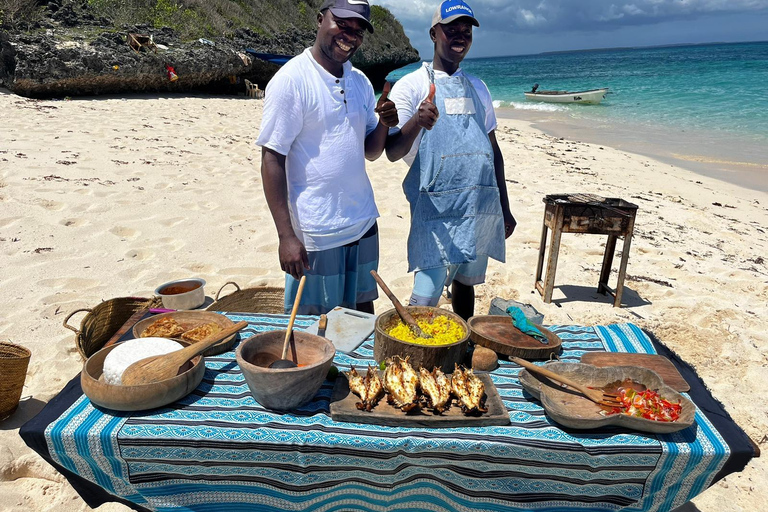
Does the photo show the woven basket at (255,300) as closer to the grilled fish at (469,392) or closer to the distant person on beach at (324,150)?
the distant person on beach at (324,150)

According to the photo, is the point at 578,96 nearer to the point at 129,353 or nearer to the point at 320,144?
the point at 320,144

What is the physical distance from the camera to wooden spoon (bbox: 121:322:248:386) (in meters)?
1.84

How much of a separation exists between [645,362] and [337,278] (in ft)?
4.95

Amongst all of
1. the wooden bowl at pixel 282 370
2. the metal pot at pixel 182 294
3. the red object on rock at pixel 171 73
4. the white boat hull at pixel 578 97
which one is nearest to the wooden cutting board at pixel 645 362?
the wooden bowl at pixel 282 370

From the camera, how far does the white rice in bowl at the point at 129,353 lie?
185cm

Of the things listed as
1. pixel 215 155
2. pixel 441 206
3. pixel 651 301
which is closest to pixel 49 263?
pixel 441 206

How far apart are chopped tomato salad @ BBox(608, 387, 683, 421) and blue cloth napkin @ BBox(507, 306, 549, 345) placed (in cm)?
47

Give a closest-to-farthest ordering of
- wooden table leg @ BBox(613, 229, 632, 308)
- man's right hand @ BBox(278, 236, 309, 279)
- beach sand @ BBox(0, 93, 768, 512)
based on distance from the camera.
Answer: man's right hand @ BBox(278, 236, 309, 279) → beach sand @ BBox(0, 93, 768, 512) → wooden table leg @ BBox(613, 229, 632, 308)

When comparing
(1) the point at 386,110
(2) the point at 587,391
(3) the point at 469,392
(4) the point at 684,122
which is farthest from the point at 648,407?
(4) the point at 684,122

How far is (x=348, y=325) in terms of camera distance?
95.5 inches

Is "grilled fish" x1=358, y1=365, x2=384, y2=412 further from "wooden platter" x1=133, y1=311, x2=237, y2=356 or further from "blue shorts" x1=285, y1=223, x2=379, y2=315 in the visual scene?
"blue shorts" x1=285, y1=223, x2=379, y2=315

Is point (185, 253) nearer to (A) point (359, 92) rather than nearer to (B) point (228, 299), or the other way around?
(B) point (228, 299)

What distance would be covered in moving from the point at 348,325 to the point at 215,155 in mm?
6959

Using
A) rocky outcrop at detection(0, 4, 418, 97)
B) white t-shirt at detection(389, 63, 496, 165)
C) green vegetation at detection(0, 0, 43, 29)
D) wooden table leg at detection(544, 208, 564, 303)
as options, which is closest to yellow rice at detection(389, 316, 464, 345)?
white t-shirt at detection(389, 63, 496, 165)
